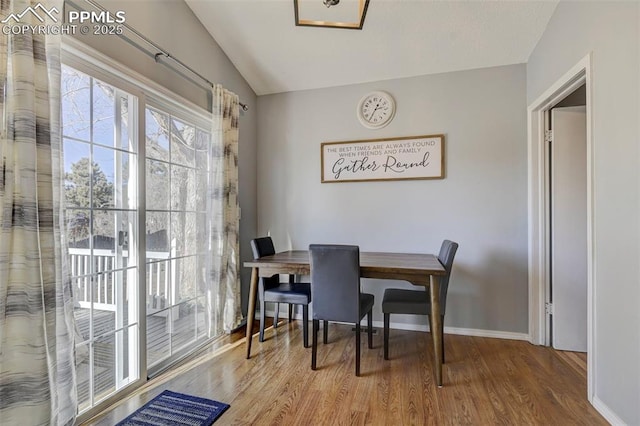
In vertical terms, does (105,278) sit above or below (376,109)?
below

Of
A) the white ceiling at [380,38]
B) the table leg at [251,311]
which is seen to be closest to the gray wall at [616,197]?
the white ceiling at [380,38]

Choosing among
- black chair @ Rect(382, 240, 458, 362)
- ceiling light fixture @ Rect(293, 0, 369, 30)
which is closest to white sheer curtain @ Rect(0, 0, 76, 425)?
ceiling light fixture @ Rect(293, 0, 369, 30)

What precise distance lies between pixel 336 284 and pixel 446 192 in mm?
1571

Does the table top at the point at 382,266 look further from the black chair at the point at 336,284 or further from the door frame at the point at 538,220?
the door frame at the point at 538,220

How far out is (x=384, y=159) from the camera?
3.18m

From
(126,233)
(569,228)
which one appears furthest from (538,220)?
(126,233)

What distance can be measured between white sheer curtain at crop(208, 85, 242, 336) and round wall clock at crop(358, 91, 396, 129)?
1.33 metres

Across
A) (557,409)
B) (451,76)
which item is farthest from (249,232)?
(557,409)

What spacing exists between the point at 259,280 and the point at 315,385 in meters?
1.07

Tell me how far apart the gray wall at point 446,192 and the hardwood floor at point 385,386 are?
0.58m

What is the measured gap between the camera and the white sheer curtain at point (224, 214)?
2.74 metres

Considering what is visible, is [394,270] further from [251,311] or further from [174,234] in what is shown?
[174,234]

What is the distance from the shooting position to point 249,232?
3.46 meters

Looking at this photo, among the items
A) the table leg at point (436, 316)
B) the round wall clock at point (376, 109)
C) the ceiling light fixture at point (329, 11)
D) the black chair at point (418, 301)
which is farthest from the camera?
the round wall clock at point (376, 109)
